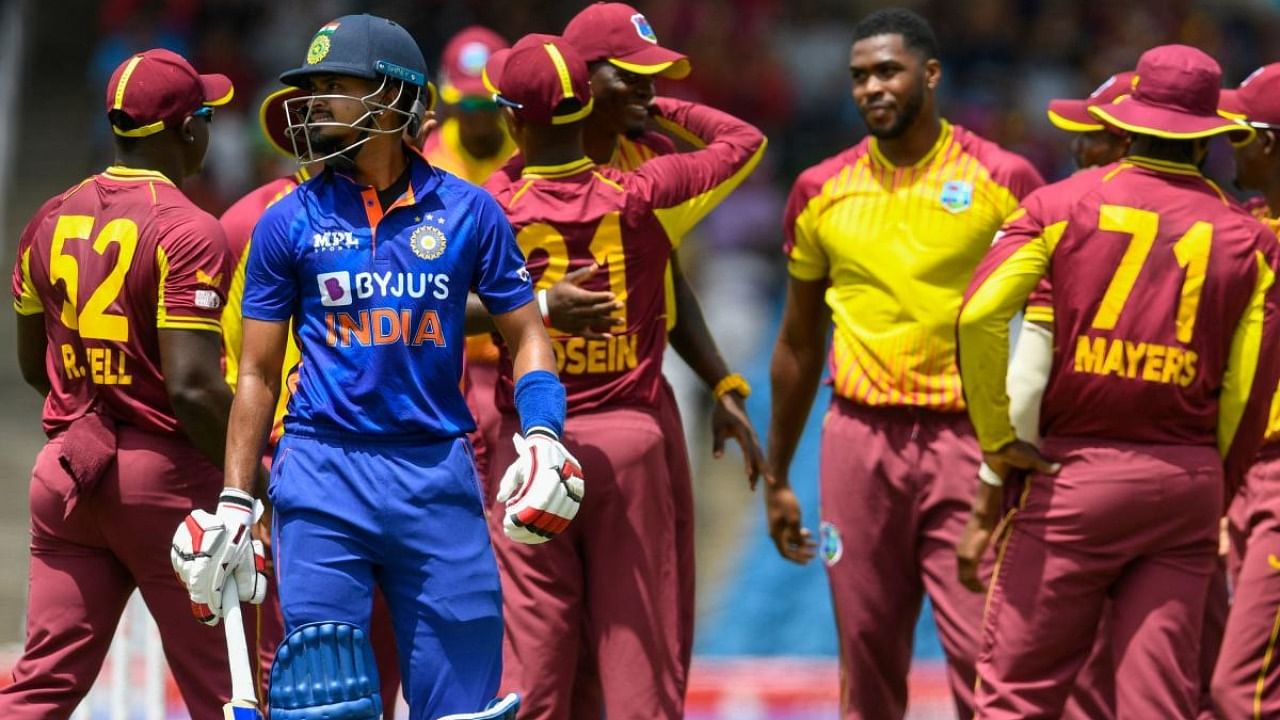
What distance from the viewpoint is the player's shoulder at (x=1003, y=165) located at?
308 inches

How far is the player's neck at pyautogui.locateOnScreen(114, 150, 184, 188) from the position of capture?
691 cm

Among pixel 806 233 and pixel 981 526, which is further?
pixel 806 233

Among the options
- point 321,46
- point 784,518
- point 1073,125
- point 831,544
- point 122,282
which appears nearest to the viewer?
point 321,46

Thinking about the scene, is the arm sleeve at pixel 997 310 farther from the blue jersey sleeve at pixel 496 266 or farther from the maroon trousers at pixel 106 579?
the maroon trousers at pixel 106 579

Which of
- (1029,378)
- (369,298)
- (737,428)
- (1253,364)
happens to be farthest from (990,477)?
(369,298)

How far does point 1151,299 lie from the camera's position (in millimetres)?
6668

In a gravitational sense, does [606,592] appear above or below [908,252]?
below

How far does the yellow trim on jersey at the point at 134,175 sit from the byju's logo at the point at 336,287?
1250 millimetres

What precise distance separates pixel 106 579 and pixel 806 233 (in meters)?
2.91

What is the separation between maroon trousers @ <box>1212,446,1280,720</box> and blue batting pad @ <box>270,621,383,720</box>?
125 inches

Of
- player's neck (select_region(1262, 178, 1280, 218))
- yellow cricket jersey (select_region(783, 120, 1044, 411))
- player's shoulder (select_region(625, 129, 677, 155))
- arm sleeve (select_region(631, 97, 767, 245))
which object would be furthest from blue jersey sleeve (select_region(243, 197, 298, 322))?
player's neck (select_region(1262, 178, 1280, 218))

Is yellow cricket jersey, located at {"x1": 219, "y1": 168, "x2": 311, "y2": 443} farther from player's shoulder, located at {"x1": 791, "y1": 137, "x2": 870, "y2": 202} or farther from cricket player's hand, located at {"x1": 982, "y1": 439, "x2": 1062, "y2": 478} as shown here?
cricket player's hand, located at {"x1": 982, "y1": 439, "x2": 1062, "y2": 478}

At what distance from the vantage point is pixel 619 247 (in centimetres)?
719

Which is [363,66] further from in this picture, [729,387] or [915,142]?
[915,142]
